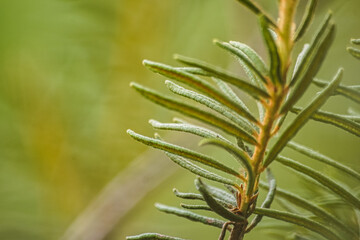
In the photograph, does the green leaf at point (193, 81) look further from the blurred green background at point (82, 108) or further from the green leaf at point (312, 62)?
the blurred green background at point (82, 108)

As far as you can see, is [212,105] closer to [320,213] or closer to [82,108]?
[320,213]

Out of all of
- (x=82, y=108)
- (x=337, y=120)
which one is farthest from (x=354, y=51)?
(x=82, y=108)

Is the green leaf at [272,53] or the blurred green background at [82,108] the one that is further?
the blurred green background at [82,108]

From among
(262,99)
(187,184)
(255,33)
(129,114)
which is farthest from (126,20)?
(262,99)

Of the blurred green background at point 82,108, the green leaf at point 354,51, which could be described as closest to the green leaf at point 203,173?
the green leaf at point 354,51

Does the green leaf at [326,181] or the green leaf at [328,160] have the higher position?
the green leaf at [328,160]

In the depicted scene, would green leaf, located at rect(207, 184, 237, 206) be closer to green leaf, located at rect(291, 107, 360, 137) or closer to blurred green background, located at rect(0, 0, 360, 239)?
green leaf, located at rect(291, 107, 360, 137)

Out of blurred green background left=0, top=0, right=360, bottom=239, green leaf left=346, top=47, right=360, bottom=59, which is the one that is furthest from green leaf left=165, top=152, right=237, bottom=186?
blurred green background left=0, top=0, right=360, bottom=239
